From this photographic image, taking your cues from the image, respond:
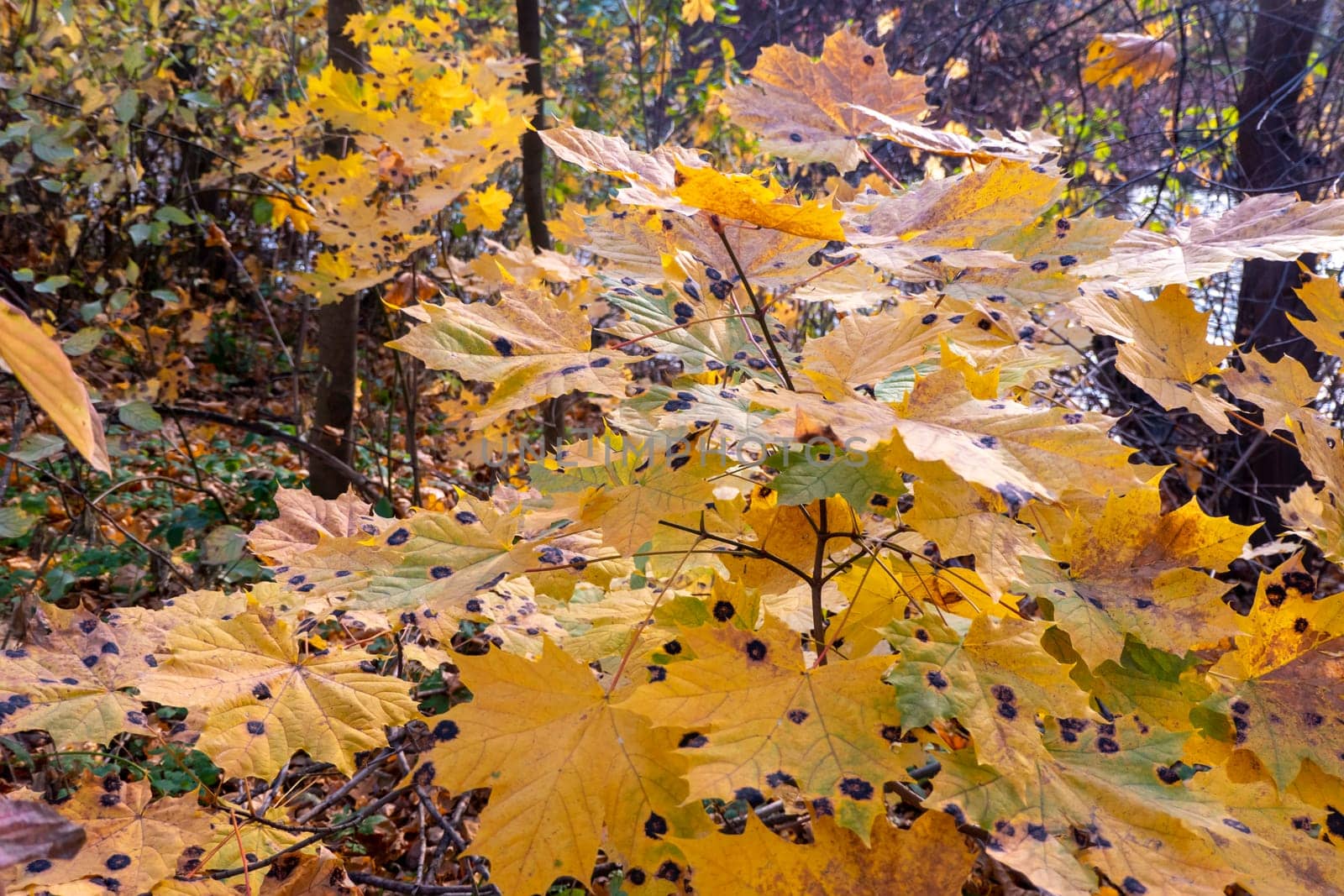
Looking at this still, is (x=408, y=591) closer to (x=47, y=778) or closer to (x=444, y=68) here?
(x=47, y=778)

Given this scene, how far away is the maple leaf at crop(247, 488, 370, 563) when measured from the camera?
4.57 ft

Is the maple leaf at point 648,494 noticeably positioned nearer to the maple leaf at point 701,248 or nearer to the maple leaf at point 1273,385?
the maple leaf at point 701,248

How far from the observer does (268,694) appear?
1.16 m

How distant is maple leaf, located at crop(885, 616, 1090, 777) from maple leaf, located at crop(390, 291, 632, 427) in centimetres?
40

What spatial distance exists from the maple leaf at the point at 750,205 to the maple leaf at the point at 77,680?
99 centimetres

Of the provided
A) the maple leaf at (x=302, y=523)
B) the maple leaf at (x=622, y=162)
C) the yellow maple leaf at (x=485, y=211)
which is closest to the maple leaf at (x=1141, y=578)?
the maple leaf at (x=622, y=162)

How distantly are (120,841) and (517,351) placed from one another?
2.98 ft

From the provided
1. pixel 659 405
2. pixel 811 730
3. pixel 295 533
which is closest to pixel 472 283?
pixel 295 533

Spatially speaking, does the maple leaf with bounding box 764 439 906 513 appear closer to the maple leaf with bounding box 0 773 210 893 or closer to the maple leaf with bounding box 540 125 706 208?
the maple leaf with bounding box 540 125 706 208

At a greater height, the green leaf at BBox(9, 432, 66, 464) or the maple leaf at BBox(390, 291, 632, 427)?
the maple leaf at BBox(390, 291, 632, 427)

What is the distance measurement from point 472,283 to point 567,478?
2260 millimetres

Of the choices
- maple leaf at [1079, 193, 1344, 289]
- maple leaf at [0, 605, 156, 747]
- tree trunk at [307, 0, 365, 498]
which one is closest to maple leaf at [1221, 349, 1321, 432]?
maple leaf at [1079, 193, 1344, 289]

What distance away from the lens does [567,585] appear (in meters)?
1.07

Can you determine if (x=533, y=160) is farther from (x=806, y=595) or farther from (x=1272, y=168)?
(x=1272, y=168)
